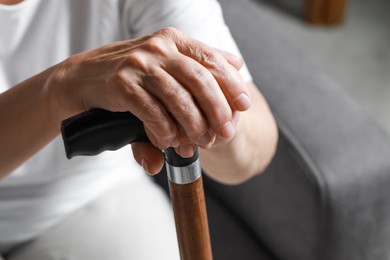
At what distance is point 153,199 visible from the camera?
1.08m

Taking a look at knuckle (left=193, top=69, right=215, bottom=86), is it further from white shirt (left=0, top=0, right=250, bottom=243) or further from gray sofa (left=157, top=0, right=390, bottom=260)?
gray sofa (left=157, top=0, right=390, bottom=260)

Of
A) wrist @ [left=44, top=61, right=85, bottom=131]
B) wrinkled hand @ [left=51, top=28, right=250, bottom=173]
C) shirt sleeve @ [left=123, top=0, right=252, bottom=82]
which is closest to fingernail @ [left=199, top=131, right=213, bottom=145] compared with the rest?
wrinkled hand @ [left=51, top=28, right=250, bottom=173]

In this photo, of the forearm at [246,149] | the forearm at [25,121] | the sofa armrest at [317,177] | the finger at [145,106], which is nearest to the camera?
the finger at [145,106]

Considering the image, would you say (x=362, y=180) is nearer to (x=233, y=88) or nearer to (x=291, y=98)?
(x=291, y=98)

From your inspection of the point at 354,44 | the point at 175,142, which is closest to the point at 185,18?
the point at 175,142

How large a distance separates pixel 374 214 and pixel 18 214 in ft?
1.76

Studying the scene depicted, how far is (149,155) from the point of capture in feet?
2.30

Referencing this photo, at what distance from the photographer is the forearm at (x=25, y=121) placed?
0.77 meters

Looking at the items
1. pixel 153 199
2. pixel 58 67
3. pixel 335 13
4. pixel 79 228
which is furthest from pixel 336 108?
pixel 335 13

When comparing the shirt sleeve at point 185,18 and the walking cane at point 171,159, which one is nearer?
the walking cane at point 171,159

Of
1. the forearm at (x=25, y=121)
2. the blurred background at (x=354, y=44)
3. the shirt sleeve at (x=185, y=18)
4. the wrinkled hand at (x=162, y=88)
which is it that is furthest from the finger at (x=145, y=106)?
the blurred background at (x=354, y=44)

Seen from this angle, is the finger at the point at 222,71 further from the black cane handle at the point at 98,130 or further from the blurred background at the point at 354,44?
the blurred background at the point at 354,44

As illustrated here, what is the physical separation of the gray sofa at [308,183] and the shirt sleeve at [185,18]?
279 mm

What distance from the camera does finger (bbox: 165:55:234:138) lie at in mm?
670
